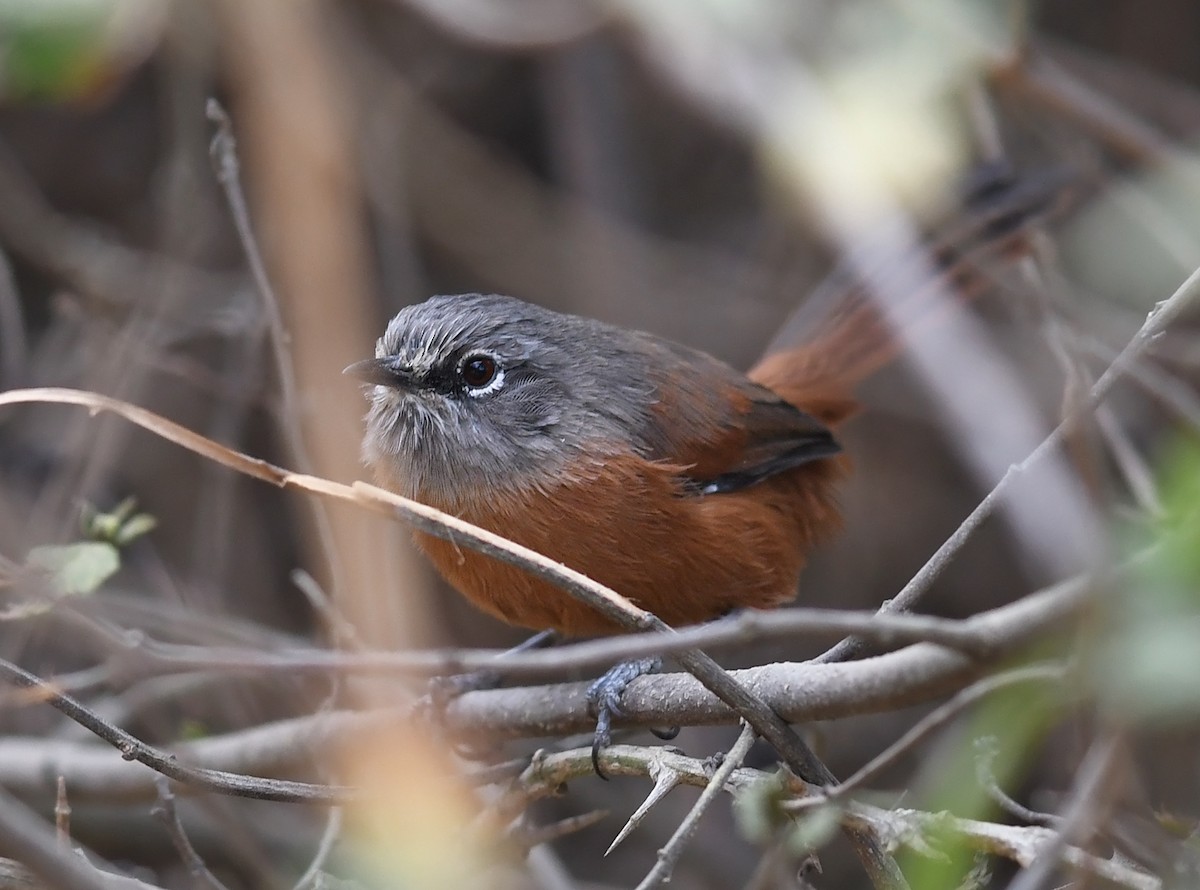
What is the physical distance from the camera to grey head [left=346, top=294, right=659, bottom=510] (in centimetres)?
345

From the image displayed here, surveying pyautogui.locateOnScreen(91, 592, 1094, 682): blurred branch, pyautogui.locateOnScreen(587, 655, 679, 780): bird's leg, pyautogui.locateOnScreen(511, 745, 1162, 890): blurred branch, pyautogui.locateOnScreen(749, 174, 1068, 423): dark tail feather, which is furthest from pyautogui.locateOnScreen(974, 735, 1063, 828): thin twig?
pyautogui.locateOnScreen(749, 174, 1068, 423): dark tail feather

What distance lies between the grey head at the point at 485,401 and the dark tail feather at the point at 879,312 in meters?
1.00

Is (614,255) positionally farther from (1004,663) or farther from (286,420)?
(1004,663)

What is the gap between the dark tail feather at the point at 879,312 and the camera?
177 inches

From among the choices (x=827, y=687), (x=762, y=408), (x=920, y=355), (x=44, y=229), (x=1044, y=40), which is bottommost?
(x=827, y=687)

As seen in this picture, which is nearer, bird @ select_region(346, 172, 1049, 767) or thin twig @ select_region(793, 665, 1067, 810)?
thin twig @ select_region(793, 665, 1067, 810)

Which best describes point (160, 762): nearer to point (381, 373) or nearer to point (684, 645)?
point (684, 645)

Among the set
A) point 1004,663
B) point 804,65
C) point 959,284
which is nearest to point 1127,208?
point 959,284

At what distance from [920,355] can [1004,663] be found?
3285 millimetres

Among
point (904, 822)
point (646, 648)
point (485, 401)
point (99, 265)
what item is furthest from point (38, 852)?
point (99, 265)

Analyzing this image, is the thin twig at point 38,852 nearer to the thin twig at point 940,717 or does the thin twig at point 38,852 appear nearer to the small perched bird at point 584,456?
the thin twig at point 940,717

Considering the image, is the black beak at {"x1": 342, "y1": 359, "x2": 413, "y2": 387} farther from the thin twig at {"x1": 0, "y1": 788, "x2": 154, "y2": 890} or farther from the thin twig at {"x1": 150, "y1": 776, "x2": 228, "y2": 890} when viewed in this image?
the thin twig at {"x1": 0, "y1": 788, "x2": 154, "y2": 890}

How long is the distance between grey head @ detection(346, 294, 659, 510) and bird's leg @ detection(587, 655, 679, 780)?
0.55 meters

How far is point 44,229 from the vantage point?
5.05 metres
